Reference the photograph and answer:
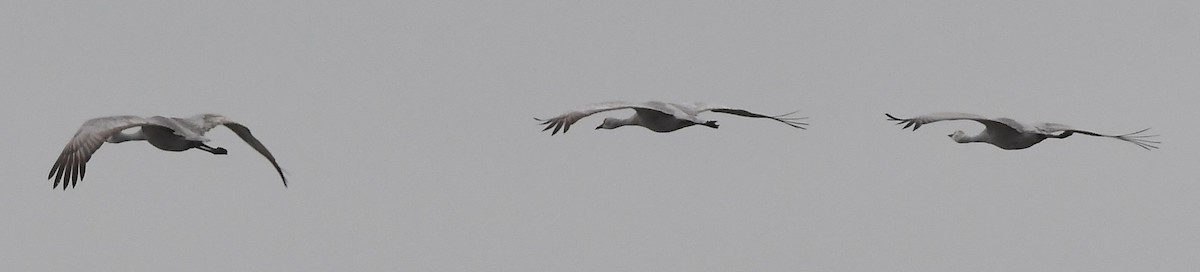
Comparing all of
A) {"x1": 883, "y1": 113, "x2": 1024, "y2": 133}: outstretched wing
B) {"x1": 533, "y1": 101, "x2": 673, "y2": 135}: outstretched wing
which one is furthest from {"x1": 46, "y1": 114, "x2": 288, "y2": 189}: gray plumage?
{"x1": 883, "y1": 113, "x2": 1024, "y2": 133}: outstretched wing

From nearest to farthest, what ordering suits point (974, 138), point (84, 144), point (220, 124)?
point (84, 144) < point (220, 124) < point (974, 138)

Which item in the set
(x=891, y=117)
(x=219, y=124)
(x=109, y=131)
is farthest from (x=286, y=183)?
(x=891, y=117)

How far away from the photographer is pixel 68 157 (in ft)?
115

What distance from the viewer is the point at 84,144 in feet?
116

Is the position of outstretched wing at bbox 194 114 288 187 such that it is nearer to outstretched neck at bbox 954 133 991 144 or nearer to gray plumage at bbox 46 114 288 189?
gray plumage at bbox 46 114 288 189

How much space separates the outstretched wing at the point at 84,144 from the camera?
114 feet

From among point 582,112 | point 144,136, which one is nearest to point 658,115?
point 582,112

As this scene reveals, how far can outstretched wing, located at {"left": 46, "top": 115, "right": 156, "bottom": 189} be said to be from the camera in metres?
34.8

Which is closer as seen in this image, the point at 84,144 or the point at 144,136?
the point at 84,144

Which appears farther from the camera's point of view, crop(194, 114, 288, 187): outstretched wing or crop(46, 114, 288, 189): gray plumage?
crop(194, 114, 288, 187): outstretched wing

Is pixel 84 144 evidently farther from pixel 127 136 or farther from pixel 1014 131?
pixel 1014 131

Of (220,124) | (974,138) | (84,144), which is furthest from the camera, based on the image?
(974,138)

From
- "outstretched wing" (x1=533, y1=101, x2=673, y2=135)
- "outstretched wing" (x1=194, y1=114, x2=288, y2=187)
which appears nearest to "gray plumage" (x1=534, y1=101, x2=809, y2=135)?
"outstretched wing" (x1=533, y1=101, x2=673, y2=135)

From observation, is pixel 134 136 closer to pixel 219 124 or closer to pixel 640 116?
pixel 219 124
